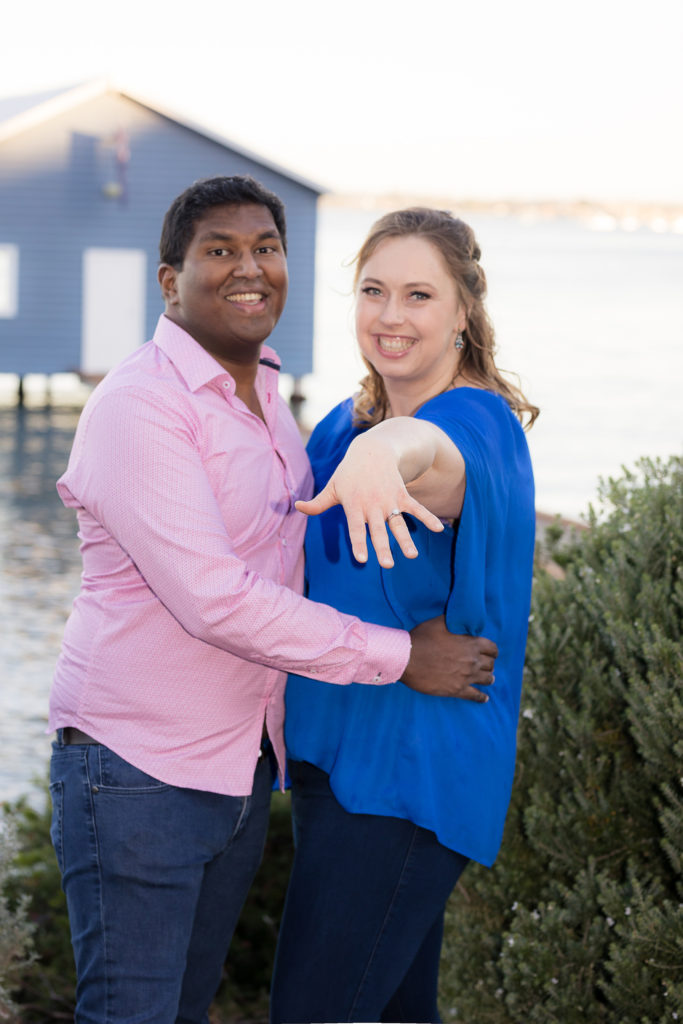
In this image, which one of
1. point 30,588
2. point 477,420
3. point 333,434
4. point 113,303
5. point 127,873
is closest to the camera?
point 127,873

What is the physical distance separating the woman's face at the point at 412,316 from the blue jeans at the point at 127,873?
1197mm

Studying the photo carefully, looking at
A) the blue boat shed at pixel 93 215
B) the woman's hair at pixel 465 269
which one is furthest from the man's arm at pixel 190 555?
the blue boat shed at pixel 93 215

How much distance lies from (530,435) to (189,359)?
70.6 ft

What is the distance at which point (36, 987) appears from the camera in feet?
16.0

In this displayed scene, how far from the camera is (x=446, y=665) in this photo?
9.43ft

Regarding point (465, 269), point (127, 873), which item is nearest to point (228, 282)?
point (465, 269)

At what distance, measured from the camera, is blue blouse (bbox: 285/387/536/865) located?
287cm

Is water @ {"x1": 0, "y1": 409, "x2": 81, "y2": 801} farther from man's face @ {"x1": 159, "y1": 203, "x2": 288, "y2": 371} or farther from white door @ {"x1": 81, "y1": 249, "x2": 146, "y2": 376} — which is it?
man's face @ {"x1": 159, "y1": 203, "x2": 288, "y2": 371}

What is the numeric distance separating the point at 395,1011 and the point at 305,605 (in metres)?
1.28

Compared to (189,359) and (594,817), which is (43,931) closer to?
(594,817)

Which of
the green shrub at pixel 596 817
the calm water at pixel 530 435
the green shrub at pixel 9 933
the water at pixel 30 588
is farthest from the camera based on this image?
the calm water at pixel 530 435

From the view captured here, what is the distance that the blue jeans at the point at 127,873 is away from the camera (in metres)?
2.78

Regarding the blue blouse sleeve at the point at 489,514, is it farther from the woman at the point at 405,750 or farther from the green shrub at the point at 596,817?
the green shrub at the point at 596,817

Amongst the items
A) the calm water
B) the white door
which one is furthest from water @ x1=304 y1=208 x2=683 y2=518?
the white door
